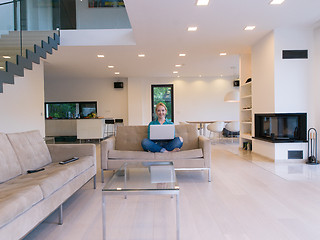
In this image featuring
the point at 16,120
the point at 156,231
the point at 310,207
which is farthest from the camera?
the point at 16,120

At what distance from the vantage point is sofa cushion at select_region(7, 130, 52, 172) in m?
2.56

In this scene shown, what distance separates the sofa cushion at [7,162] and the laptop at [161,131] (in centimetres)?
173

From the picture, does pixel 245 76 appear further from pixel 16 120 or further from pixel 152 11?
pixel 16 120

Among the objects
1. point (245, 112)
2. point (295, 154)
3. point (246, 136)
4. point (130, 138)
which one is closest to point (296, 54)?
point (295, 154)

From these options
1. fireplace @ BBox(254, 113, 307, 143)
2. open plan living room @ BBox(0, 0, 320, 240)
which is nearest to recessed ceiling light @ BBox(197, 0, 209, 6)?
open plan living room @ BBox(0, 0, 320, 240)

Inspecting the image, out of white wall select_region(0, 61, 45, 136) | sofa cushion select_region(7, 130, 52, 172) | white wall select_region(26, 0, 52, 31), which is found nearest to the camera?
sofa cushion select_region(7, 130, 52, 172)

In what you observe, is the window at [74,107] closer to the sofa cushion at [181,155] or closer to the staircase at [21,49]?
the staircase at [21,49]

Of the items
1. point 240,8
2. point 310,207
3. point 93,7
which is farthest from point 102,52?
point 310,207

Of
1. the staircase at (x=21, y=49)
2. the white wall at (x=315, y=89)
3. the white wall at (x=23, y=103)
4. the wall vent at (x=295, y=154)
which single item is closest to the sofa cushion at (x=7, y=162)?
the staircase at (x=21, y=49)

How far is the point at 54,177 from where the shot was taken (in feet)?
6.75

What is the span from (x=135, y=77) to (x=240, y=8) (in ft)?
23.1

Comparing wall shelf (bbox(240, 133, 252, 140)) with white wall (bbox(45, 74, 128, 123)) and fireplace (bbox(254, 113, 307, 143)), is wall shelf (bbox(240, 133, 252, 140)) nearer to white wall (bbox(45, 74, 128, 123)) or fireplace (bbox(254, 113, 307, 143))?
fireplace (bbox(254, 113, 307, 143))

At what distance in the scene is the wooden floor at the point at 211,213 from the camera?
6.27 feet

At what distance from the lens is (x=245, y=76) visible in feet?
21.9
